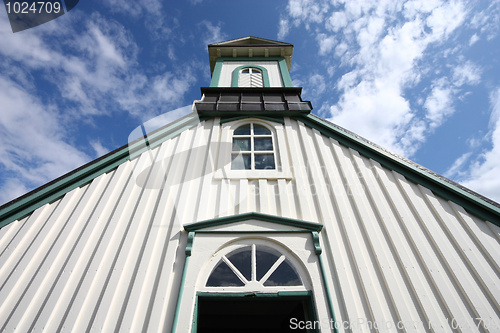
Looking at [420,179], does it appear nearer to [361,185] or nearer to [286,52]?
[361,185]

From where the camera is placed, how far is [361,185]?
407 centimetres

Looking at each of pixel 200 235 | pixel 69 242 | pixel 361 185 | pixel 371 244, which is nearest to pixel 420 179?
pixel 361 185

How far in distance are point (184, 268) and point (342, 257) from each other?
2000 millimetres

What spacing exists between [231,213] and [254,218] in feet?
1.21

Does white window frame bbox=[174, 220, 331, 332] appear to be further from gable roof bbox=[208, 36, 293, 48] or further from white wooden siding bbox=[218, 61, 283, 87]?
gable roof bbox=[208, 36, 293, 48]

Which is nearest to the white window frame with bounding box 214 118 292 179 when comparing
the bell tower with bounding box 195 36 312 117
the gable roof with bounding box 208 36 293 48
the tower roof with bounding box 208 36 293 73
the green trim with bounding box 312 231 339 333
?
the bell tower with bounding box 195 36 312 117

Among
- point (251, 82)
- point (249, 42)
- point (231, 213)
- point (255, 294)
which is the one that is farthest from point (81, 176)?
point (249, 42)

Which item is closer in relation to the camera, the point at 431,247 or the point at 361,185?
the point at 431,247

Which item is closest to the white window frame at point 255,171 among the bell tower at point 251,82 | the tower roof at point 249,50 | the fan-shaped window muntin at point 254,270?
the bell tower at point 251,82

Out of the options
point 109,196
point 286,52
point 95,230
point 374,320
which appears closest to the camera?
point 374,320

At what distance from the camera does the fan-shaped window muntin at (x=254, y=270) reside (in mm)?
3068

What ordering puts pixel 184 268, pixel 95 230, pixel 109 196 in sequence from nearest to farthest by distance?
pixel 184 268 → pixel 95 230 → pixel 109 196

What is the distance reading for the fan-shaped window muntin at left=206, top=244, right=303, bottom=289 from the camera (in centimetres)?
307

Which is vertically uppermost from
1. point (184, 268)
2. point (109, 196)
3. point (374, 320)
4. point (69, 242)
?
point (109, 196)
